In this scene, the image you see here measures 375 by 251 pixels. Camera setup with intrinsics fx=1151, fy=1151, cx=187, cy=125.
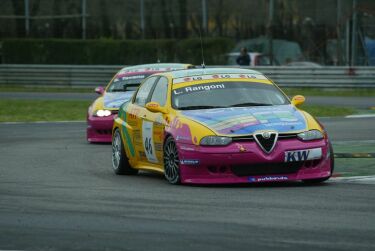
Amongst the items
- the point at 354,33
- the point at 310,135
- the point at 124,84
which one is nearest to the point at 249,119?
the point at 310,135

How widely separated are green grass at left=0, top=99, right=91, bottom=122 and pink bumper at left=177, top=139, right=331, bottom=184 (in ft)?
48.9

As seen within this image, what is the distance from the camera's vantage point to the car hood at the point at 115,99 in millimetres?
18922

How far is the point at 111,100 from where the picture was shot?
1903 cm

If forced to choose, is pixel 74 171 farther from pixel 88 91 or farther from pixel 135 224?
pixel 88 91

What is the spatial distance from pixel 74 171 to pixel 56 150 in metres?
3.70

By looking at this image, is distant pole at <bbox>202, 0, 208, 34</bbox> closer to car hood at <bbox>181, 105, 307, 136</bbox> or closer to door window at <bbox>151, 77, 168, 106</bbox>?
door window at <bbox>151, 77, 168, 106</bbox>

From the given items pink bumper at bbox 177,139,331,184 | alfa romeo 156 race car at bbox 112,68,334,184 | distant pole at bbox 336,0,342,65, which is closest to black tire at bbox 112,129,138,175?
alfa romeo 156 race car at bbox 112,68,334,184

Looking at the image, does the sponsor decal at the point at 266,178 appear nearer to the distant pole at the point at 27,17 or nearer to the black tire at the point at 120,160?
the black tire at the point at 120,160

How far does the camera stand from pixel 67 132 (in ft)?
71.7

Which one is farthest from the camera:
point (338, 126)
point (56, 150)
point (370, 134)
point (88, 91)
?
point (88, 91)

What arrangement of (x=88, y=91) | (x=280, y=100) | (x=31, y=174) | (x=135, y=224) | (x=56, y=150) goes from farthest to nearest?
1. (x=88, y=91)
2. (x=56, y=150)
3. (x=31, y=174)
4. (x=280, y=100)
5. (x=135, y=224)

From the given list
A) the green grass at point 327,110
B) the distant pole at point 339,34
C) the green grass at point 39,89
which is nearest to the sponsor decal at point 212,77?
the green grass at point 327,110

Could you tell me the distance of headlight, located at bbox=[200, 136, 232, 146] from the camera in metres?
11.2

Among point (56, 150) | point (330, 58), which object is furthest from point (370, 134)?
point (330, 58)
